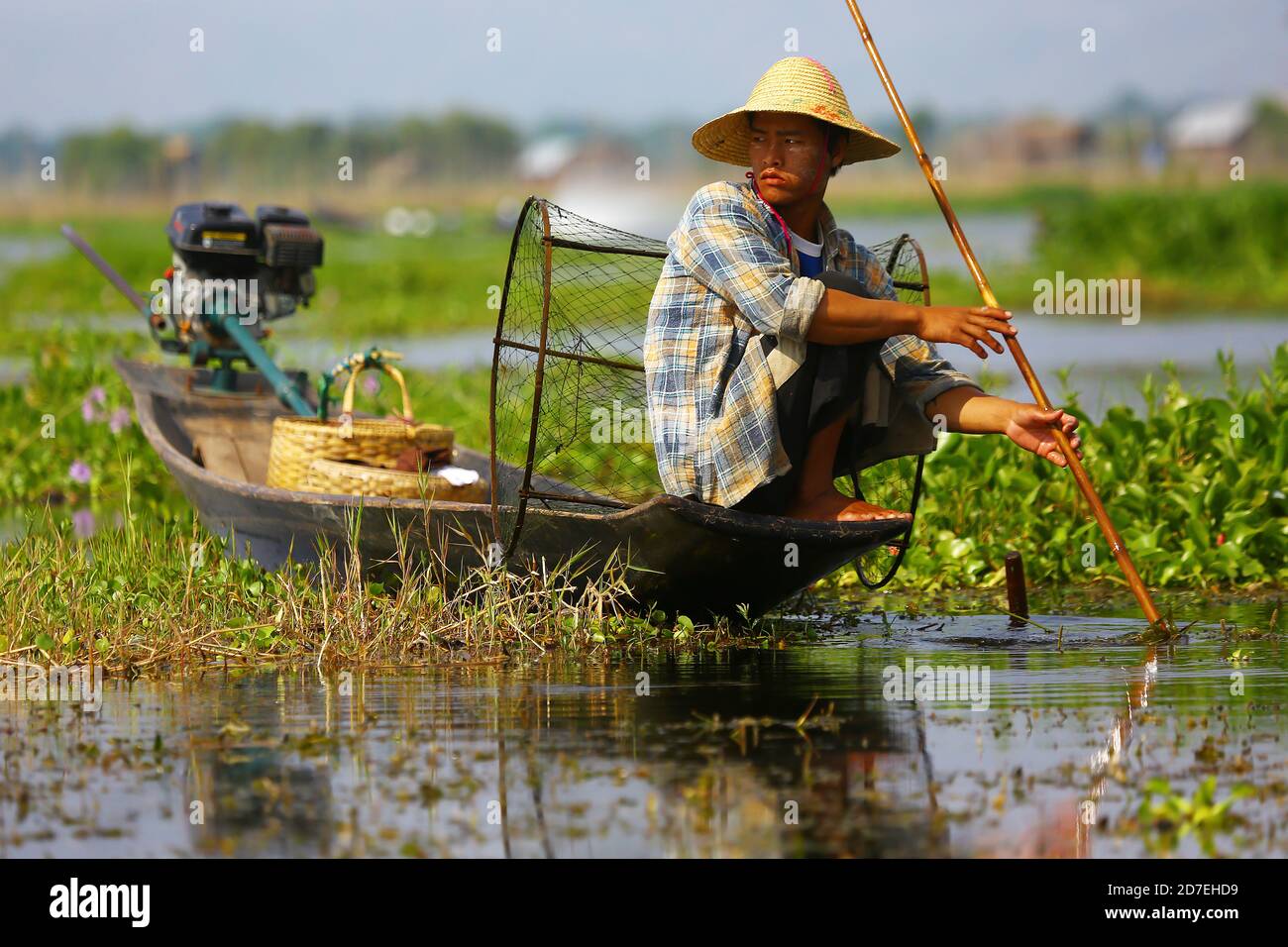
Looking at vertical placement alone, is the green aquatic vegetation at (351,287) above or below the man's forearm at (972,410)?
above

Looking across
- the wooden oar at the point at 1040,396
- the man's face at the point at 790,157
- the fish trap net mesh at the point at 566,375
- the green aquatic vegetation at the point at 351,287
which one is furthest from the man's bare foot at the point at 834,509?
the green aquatic vegetation at the point at 351,287

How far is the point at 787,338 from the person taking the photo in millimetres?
5242

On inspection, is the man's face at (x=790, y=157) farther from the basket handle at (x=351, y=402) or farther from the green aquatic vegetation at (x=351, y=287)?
the green aquatic vegetation at (x=351, y=287)

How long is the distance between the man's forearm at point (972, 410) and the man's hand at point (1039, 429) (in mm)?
29

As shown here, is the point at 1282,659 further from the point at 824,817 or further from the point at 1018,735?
the point at 824,817

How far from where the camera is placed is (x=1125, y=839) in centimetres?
361

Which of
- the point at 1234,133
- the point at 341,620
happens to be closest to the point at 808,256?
the point at 341,620

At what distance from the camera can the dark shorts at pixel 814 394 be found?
530 cm

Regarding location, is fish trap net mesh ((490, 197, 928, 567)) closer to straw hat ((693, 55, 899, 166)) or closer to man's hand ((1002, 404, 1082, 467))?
straw hat ((693, 55, 899, 166))

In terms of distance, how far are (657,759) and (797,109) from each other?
2055 millimetres

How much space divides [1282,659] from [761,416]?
1628 mm

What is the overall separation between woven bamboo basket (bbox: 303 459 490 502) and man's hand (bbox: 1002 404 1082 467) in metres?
2.04

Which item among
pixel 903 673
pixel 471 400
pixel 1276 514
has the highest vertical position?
pixel 471 400
